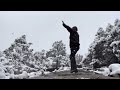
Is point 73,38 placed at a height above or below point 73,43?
above

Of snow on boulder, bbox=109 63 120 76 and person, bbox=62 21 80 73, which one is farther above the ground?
person, bbox=62 21 80 73

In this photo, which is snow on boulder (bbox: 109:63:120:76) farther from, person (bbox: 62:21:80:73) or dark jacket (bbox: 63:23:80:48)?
dark jacket (bbox: 63:23:80:48)

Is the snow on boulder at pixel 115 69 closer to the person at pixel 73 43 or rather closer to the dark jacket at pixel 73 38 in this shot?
the person at pixel 73 43

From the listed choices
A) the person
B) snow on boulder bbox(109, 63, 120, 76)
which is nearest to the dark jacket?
the person

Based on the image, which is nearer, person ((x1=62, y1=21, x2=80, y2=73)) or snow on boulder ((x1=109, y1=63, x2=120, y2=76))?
snow on boulder ((x1=109, y1=63, x2=120, y2=76))

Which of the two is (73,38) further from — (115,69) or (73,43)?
(115,69)

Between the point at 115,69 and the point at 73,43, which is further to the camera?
the point at 73,43

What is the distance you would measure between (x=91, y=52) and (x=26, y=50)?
6522 millimetres

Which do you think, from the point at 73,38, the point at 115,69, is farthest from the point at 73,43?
the point at 115,69
